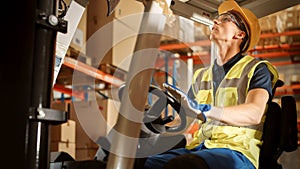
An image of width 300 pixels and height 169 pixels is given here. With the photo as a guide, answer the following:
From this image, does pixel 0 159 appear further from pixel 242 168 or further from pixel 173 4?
pixel 173 4

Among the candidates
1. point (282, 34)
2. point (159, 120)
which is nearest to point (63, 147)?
point (159, 120)

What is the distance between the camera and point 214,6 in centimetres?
285

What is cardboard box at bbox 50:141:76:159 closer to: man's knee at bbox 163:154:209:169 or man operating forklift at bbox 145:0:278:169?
man operating forklift at bbox 145:0:278:169

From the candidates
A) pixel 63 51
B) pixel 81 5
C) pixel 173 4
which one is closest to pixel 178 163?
pixel 63 51

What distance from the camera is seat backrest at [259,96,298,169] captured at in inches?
85.8

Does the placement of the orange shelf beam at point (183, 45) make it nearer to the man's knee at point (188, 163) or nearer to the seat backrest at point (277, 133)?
the seat backrest at point (277, 133)

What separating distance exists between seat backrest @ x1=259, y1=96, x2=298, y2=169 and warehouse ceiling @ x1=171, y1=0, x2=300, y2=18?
67 centimetres

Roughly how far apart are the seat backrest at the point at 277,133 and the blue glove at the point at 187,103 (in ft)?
1.86

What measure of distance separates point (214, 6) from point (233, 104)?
2.61 ft

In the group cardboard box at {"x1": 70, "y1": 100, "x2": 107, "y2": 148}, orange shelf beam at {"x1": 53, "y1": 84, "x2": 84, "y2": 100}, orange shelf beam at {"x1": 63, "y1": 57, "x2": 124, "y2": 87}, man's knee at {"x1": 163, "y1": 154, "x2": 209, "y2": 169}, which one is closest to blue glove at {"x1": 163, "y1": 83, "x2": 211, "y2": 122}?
man's knee at {"x1": 163, "y1": 154, "x2": 209, "y2": 169}

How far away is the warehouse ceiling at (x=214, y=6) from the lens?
262 centimetres

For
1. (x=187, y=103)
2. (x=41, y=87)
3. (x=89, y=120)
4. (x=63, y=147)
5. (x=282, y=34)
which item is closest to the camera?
(x=41, y=87)

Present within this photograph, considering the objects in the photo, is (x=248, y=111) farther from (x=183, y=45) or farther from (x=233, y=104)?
(x=183, y=45)

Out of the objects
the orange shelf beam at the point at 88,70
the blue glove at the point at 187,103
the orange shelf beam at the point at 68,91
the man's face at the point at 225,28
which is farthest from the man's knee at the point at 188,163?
the orange shelf beam at the point at 68,91
